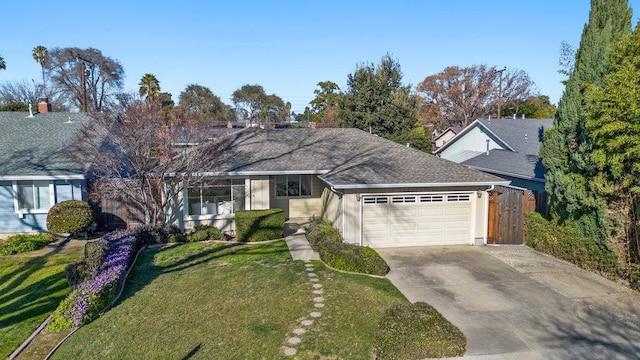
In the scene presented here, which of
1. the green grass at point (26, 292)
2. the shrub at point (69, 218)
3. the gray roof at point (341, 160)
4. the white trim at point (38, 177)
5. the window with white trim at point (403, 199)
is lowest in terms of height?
the green grass at point (26, 292)

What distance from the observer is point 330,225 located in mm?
15664

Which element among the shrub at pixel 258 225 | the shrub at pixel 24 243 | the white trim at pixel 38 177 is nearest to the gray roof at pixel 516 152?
the shrub at pixel 258 225

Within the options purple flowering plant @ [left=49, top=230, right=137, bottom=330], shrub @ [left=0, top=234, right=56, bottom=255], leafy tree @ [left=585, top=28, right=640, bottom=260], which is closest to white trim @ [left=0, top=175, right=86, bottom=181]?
shrub @ [left=0, top=234, right=56, bottom=255]

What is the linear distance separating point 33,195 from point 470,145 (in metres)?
24.1

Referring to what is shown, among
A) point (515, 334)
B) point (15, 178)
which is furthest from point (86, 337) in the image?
point (15, 178)

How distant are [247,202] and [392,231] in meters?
5.74

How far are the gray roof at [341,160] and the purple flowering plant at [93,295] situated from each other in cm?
Answer: 558

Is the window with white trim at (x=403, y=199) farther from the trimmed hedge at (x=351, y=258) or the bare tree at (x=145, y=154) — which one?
the bare tree at (x=145, y=154)

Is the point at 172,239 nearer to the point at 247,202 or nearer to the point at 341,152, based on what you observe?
the point at 247,202

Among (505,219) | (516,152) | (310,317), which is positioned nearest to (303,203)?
(505,219)

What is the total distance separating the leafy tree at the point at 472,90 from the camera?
53.4 metres

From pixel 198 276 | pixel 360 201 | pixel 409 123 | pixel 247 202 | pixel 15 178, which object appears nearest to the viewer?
pixel 198 276

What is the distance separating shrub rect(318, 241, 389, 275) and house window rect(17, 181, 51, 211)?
11.1 m

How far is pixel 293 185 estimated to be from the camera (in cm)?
1844
